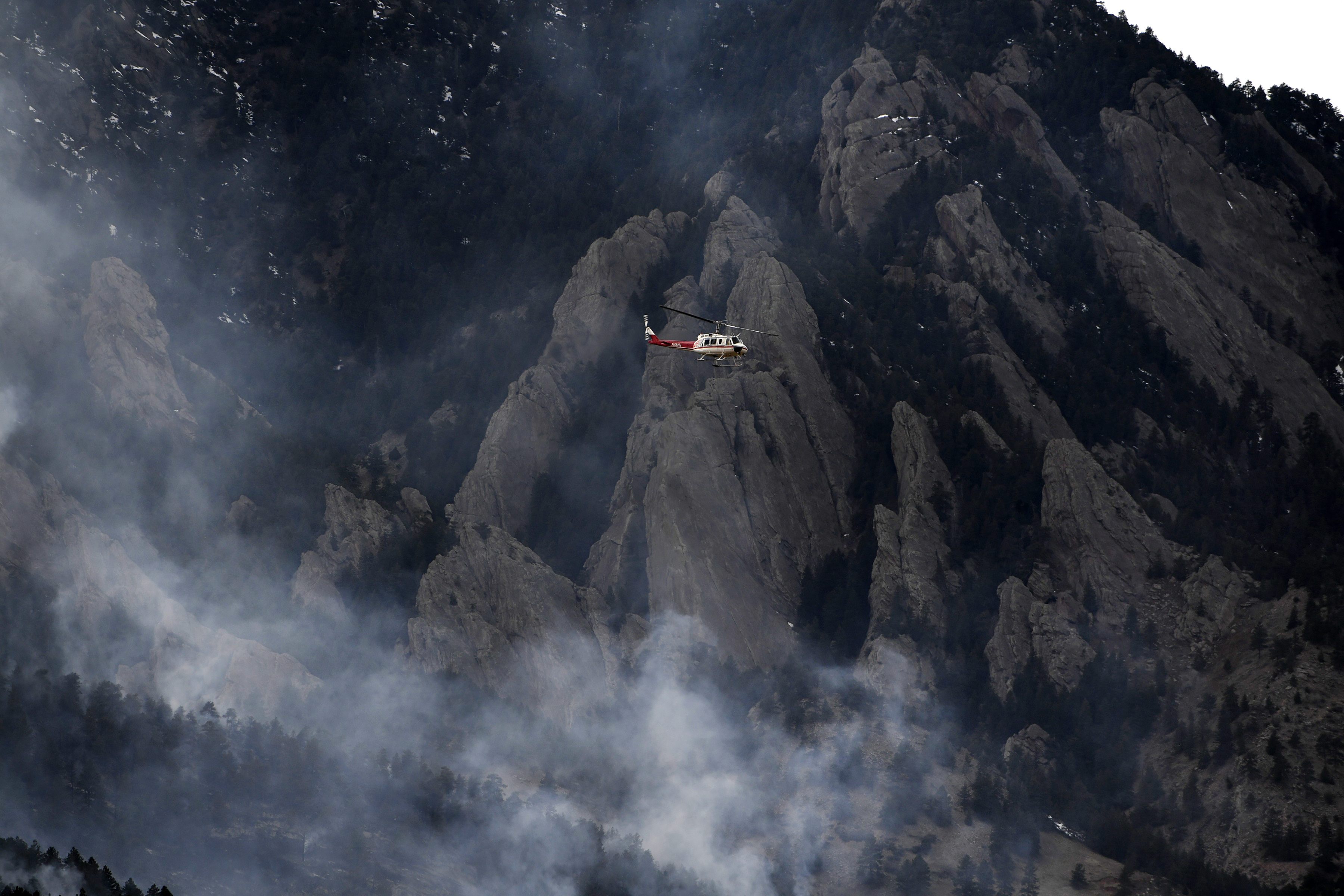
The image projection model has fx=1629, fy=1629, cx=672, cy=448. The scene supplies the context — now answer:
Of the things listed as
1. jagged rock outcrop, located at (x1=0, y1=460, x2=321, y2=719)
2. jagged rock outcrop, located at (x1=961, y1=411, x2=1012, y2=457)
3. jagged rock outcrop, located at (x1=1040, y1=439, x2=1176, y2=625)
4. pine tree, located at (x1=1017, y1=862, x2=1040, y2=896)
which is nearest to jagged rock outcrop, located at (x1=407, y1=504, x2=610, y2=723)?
jagged rock outcrop, located at (x1=0, y1=460, x2=321, y2=719)

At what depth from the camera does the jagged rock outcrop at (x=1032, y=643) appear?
167 m

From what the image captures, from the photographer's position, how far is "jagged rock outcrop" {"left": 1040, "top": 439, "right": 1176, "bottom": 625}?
170m

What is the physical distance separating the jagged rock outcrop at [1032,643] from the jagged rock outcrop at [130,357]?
3734 inches

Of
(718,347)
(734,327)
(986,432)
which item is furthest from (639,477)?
(986,432)

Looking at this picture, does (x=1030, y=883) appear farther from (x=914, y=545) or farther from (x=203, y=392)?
(x=203, y=392)

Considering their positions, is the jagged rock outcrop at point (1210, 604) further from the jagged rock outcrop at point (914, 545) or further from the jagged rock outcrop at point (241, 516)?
the jagged rock outcrop at point (241, 516)

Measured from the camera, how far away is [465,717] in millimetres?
169250

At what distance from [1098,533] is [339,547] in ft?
274

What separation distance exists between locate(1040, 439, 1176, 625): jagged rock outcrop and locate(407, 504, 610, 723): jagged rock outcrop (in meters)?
49.9

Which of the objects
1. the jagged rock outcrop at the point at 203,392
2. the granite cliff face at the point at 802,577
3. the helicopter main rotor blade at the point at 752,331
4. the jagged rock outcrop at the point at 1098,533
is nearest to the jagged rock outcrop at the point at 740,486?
the granite cliff face at the point at 802,577

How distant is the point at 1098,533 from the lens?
→ 173m

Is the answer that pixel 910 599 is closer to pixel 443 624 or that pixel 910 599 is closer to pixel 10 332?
pixel 443 624

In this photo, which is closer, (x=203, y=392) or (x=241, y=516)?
(x=241, y=516)

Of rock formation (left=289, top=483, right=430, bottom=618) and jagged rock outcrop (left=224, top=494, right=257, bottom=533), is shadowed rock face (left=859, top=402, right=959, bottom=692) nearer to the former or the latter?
rock formation (left=289, top=483, right=430, bottom=618)
